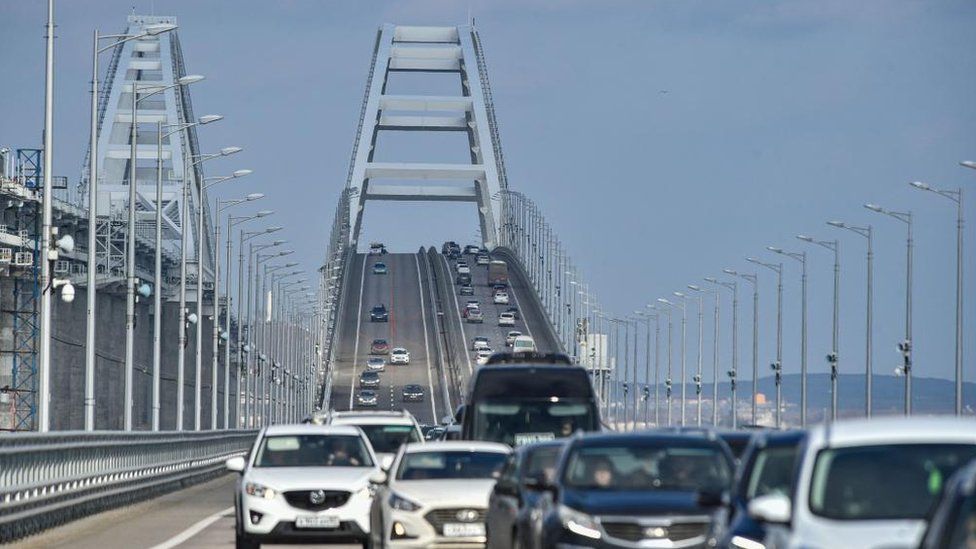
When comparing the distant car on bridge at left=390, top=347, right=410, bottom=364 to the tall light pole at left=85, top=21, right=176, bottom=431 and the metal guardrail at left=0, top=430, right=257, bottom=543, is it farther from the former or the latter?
the tall light pole at left=85, top=21, right=176, bottom=431

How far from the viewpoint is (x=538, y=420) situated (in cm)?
3528

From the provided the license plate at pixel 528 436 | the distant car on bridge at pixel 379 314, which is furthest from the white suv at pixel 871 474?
the distant car on bridge at pixel 379 314

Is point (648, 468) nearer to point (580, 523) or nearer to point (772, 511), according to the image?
point (580, 523)

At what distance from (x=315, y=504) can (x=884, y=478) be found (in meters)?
12.8

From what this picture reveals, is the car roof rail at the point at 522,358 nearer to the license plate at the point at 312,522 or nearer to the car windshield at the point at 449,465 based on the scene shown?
the license plate at the point at 312,522

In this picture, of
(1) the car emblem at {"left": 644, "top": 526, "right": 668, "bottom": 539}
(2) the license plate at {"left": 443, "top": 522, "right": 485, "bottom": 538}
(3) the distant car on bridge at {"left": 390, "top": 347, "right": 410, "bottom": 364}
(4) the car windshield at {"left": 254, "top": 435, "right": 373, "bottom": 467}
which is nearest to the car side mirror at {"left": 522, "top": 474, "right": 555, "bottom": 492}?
(1) the car emblem at {"left": 644, "top": 526, "right": 668, "bottom": 539}

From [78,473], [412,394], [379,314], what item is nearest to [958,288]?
[78,473]

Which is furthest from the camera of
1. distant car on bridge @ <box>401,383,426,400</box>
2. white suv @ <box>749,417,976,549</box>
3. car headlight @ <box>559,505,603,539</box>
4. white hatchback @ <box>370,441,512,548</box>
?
distant car on bridge @ <box>401,383,426,400</box>

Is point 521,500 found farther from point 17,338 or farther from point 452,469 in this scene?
point 17,338

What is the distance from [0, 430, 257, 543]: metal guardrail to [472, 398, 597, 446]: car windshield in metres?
6.03

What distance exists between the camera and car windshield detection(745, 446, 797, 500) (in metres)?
15.4

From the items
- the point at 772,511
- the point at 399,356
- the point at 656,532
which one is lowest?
the point at 399,356

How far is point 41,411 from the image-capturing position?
115 feet

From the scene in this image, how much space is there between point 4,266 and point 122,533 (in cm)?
6098
